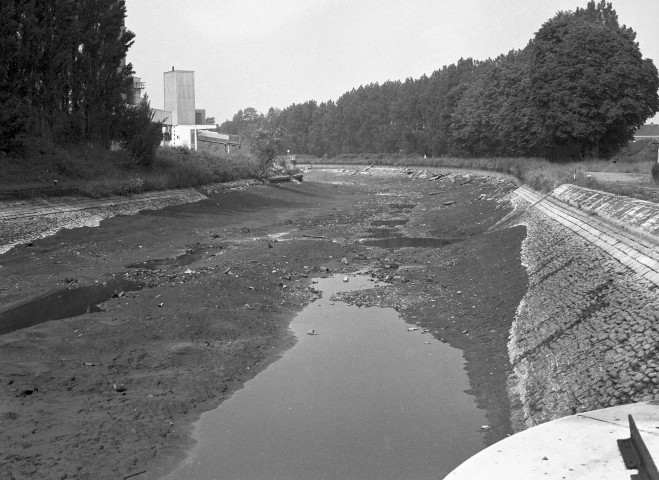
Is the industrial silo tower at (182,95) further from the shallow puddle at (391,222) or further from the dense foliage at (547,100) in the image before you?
the shallow puddle at (391,222)

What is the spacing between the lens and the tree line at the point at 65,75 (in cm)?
3366

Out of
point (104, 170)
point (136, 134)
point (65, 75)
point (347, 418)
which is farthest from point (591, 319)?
point (136, 134)

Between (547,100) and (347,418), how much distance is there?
5007cm

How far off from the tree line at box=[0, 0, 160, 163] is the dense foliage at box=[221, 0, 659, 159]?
30998 millimetres

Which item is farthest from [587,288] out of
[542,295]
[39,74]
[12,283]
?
[39,74]

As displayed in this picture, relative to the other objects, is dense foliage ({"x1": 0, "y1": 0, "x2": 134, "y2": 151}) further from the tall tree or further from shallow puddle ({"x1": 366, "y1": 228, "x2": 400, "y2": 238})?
the tall tree

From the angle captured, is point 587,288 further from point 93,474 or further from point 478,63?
point 478,63

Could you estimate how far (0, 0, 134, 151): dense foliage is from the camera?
33.6 m

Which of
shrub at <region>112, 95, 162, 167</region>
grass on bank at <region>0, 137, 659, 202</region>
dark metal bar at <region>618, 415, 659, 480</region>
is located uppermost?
shrub at <region>112, 95, 162, 167</region>

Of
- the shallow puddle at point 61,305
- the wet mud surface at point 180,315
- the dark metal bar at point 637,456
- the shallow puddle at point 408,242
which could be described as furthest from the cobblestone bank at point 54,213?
the dark metal bar at point 637,456

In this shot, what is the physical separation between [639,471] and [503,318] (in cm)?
933

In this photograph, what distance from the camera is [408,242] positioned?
3086cm

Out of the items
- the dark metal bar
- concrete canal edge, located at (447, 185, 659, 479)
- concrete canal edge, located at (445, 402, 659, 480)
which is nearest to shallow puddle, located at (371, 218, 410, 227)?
concrete canal edge, located at (447, 185, 659, 479)

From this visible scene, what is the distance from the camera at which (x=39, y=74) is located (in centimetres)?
3881
